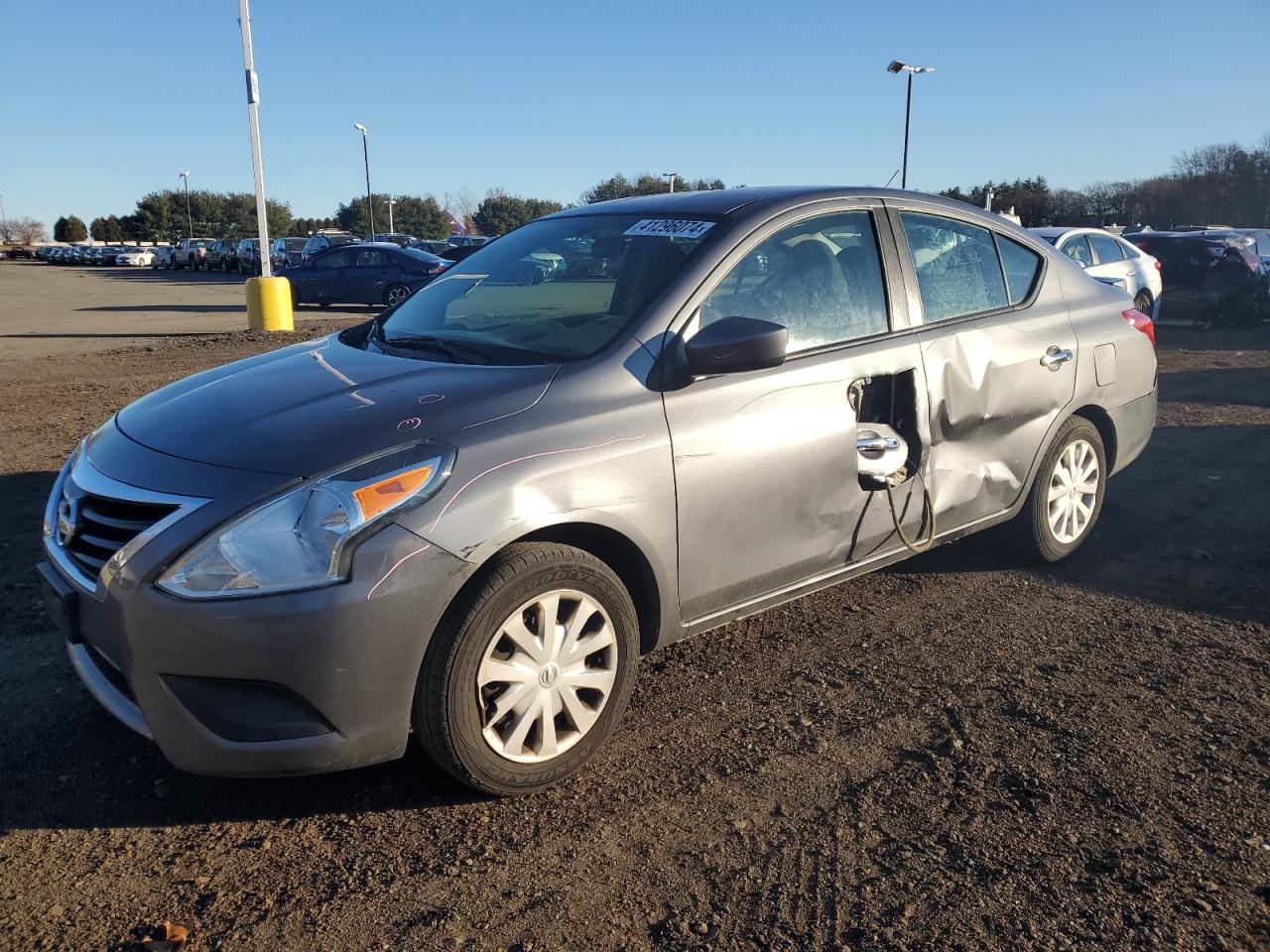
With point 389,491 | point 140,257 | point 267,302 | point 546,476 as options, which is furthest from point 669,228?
point 140,257

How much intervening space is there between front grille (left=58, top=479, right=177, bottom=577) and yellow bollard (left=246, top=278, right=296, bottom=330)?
14176 mm

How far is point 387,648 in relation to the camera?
2646 millimetres

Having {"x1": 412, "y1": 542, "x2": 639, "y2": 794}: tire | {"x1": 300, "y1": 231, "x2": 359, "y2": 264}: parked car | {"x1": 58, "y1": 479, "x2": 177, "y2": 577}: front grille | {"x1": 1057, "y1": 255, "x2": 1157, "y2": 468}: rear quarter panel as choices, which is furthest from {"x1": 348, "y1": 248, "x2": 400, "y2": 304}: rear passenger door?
{"x1": 412, "y1": 542, "x2": 639, "y2": 794}: tire

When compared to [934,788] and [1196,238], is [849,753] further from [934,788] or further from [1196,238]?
[1196,238]

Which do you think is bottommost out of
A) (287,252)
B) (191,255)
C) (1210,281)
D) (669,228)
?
(1210,281)

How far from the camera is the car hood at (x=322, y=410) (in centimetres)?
284

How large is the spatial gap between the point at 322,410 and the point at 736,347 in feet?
4.19

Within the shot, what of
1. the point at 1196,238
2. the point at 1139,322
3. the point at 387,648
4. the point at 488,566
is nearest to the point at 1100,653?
the point at 1139,322

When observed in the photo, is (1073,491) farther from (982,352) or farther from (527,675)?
(527,675)

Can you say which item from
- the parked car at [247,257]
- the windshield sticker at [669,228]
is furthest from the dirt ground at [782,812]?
the parked car at [247,257]

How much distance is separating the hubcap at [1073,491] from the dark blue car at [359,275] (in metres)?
20.0

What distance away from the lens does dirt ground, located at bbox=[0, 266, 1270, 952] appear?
245cm

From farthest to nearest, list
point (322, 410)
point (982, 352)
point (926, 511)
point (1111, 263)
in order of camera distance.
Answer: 1. point (1111, 263)
2. point (982, 352)
3. point (926, 511)
4. point (322, 410)

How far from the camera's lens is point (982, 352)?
4.28 m
